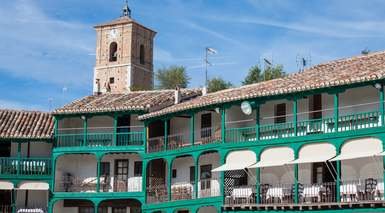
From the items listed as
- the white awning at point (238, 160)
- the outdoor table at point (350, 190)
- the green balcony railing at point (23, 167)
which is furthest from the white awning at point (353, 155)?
the green balcony railing at point (23, 167)

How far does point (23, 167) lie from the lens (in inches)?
1917

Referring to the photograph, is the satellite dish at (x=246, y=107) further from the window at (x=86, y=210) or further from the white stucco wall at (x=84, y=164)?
the window at (x=86, y=210)

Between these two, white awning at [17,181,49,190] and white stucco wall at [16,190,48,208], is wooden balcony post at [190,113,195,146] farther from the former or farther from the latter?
white stucco wall at [16,190,48,208]

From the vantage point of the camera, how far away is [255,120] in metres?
42.0

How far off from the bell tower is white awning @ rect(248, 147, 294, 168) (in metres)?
45.8

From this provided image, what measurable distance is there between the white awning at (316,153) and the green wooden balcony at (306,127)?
0.70 m

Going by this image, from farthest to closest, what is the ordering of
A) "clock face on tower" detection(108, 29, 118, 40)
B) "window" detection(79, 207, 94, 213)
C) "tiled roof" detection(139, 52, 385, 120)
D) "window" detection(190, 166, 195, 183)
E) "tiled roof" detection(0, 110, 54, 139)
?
"clock face on tower" detection(108, 29, 118, 40), "window" detection(79, 207, 94, 213), "tiled roof" detection(0, 110, 54, 139), "window" detection(190, 166, 195, 183), "tiled roof" detection(139, 52, 385, 120)

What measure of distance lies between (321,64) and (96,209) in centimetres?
1447

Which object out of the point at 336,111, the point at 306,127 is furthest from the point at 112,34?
the point at 336,111

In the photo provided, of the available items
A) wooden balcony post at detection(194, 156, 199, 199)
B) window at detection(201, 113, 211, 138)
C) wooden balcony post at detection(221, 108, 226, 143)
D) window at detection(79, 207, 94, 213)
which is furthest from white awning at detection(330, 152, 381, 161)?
window at detection(79, 207, 94, 213)

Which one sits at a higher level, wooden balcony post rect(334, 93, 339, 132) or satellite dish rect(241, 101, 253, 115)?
satellite dish rect(241, 101, 253, 115)

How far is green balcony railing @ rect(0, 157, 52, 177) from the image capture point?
4859 cm

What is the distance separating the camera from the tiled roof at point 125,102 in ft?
156

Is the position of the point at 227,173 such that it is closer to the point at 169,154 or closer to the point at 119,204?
the point at 169,154
